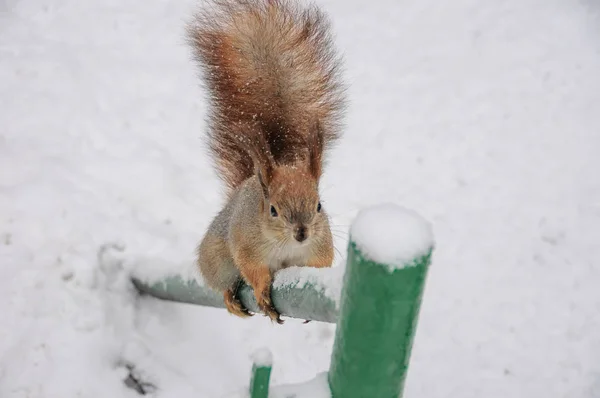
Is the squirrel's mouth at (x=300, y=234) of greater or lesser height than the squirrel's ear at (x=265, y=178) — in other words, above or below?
below

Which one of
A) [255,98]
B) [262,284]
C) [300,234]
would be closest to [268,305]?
[262,284]

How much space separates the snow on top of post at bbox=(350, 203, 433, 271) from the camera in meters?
0.55

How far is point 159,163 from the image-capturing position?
2.99 m

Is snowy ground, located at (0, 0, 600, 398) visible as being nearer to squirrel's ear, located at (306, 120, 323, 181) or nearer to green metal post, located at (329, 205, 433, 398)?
squirrel's ear, located at (306, 120, 323, 181)

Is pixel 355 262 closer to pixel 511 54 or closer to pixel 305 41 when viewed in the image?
pixel 305 41

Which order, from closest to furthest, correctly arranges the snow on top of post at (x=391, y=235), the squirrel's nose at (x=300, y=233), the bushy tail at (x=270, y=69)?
the snow on top of post at (x=391, y=235)
the squirrel's nose at (x=300, y=233)
the bushy tail at (x=270, y=69)

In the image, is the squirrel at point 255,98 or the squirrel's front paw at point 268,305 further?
the squirrel at point 255,98

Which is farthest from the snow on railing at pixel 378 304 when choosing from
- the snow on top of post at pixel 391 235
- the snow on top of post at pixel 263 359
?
the snow on top of post at pixel 263 359

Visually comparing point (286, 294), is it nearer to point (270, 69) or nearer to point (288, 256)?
point (288, 256)

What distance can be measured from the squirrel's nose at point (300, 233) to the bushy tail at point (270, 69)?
0.39 m

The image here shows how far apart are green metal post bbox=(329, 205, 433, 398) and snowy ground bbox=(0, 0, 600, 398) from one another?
5.01 ft

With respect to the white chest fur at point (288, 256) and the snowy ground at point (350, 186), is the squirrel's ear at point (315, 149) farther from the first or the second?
the snowy ground at point (350, 186)

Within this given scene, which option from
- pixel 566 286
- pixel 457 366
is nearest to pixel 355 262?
pixel 457 366

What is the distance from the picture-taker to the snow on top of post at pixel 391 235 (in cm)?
55
